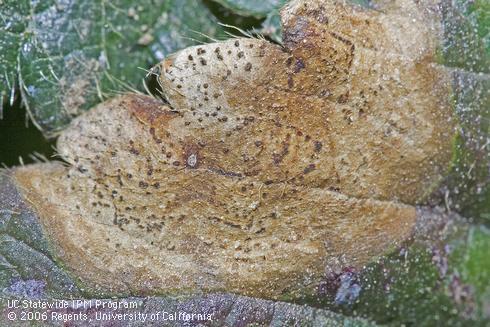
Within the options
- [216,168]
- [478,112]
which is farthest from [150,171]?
[478,112]

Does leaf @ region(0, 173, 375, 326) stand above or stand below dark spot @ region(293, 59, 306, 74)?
below

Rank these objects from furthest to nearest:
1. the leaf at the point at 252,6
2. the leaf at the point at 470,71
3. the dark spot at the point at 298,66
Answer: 1. the leaf at the point at 252,6
2. the leaf at the point at 470,71
3. the dark spot at the point at 298,66

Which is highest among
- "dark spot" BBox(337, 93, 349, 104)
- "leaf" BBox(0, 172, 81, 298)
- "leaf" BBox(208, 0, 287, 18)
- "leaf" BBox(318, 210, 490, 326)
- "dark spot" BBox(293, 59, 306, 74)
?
"leaf" BBox(208, 0, 287, 18)

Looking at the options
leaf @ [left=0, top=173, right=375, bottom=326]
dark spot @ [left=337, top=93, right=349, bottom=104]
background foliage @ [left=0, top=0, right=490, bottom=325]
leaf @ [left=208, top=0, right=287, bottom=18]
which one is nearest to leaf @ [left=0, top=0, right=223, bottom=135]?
background foliage @ [left=0, top=0, right=490, bottom=325]

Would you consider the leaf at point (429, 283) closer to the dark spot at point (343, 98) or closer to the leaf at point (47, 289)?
the leaf at point (47, 289)

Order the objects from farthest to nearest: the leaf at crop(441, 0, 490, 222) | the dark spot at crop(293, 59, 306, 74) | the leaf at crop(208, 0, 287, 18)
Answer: the leaf at crop(208, 0, 287, 18) → the leaf at crop(441, 0, 490, 222) → the dark spot at crop(293, 59, 306, 74)

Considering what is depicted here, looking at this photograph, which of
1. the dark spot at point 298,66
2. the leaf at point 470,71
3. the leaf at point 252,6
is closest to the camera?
the dark spot at point 298,66

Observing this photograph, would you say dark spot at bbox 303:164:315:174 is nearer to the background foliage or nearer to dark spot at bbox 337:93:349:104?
dark spot at bbox 337:93:349:104

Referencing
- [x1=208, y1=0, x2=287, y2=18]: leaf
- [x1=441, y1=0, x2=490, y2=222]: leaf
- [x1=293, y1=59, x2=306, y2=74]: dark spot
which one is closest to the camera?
[x1=293, y1=59, x2=306, y2=74]: dark spot

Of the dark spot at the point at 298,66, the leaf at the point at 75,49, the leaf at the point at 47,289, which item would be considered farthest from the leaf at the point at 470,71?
the leaf at the point at 75,49

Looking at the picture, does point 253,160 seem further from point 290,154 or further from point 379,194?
point 379,194
